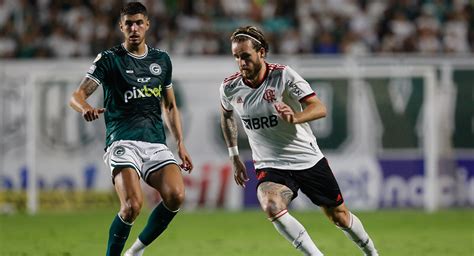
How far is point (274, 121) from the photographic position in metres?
8.25

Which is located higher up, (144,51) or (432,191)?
Result: (144,51)

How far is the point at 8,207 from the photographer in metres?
18.1

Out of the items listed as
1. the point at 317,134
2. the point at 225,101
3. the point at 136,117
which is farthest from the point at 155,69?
the point at 317,134

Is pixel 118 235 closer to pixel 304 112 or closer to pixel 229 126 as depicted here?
pixel 229 126

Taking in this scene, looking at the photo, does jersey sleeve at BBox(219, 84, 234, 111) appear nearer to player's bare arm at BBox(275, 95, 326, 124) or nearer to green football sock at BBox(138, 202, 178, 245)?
player's bare arm at BBox(275, 95, 326, 124)

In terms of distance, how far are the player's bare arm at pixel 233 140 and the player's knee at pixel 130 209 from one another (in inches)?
40.5

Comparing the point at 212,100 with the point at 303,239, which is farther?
the point at 212,100

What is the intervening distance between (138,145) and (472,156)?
11052mm

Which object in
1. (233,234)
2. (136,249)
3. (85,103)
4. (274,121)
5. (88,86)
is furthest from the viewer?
(233,234)

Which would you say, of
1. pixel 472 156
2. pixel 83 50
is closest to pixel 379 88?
pixel 472 156

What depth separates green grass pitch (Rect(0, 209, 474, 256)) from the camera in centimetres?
1111

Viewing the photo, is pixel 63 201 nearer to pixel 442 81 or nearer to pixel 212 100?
pixel 212 100

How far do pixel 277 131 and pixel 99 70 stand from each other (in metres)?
1.73

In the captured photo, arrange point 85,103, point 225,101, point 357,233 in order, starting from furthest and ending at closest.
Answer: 1. point 225,101
2. point 357,233
3. point 85,103
